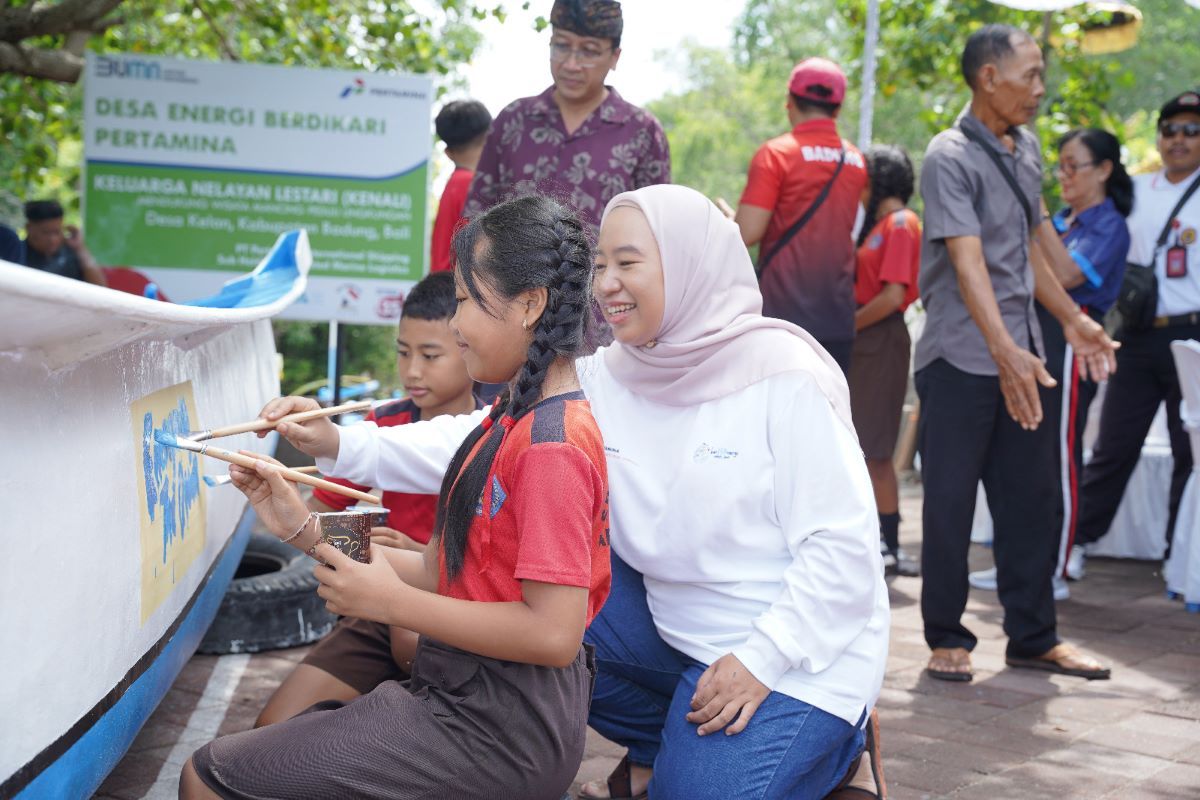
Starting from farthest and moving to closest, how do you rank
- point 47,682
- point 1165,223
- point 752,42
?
point 752,42, point 1165,223, point 47,682

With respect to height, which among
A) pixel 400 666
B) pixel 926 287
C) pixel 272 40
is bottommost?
pixel 400 666

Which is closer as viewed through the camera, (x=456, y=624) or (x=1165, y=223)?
(x=456, y=624)

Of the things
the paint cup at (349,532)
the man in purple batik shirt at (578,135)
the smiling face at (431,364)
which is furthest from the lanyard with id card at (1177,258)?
the paint cup at (349,532)

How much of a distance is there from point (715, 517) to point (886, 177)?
4134 mm

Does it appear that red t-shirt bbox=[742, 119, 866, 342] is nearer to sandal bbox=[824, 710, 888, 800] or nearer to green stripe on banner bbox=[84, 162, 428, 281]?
sandal bbox=[824, 710, 888, 800]

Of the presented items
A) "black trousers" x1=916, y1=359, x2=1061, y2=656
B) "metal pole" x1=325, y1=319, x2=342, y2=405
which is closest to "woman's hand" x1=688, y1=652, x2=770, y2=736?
"black trousers" x1=916, y1=359, x2=1061, y2=656

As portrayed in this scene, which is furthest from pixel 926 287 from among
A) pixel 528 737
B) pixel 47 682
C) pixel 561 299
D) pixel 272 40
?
pixel 272 40

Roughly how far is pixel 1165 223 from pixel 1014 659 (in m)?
2.55

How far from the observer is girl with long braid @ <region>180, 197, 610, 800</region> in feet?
6.58

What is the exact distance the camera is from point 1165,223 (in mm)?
Result: 5918

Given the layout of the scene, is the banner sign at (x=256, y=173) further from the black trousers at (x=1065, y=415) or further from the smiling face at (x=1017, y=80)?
the smiling face at (x=1017, y=80)

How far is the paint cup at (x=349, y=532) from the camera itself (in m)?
2.04

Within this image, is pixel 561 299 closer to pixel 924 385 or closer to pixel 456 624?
pixel 456 624

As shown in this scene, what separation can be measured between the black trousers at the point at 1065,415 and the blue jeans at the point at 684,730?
1.97m
